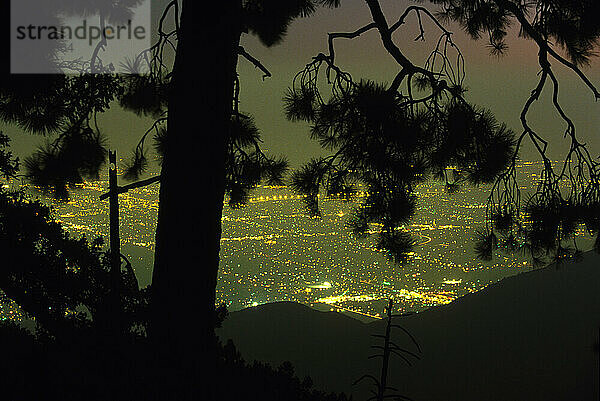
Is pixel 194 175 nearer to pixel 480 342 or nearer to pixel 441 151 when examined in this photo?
pixel 441 151

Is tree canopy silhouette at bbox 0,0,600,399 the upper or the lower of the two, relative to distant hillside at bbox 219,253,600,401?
upper

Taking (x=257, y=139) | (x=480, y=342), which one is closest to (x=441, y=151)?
(x=257, y=139)

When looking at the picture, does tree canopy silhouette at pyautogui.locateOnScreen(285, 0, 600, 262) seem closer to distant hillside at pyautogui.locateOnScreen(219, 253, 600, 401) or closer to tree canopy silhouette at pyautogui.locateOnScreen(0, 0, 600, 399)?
tree canopy silhouette at pyautogui.locateOnScreen(0, 0, 600, 399)

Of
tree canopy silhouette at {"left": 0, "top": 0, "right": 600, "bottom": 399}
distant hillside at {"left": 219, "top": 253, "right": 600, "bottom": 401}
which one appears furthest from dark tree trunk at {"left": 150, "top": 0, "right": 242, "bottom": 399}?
distant hillside at {"left": 219, "top": 253, "right": 600, "bottom": 401}

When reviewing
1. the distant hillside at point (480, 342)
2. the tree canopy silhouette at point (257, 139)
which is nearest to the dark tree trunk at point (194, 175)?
the tree canopy silhouette at point (257, 139)

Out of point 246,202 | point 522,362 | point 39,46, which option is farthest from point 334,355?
point 39,46
